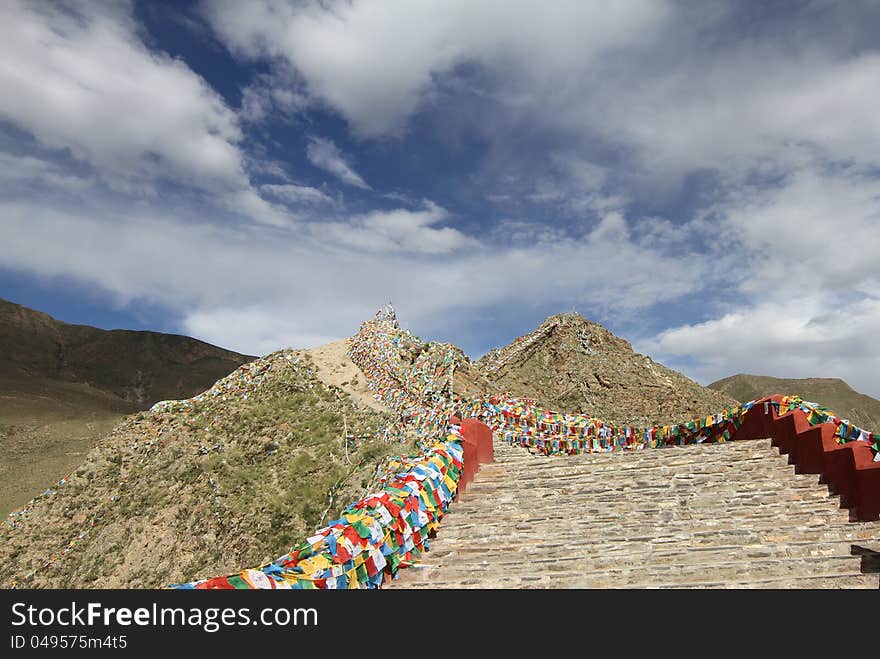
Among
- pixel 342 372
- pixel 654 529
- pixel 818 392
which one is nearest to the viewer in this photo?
pixel 654 529

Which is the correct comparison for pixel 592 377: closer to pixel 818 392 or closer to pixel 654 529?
pixel 654 529

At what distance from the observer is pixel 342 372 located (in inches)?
759

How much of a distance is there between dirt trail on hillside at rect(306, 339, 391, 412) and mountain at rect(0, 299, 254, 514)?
40.2 ft

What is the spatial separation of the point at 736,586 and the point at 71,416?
42.5 metres

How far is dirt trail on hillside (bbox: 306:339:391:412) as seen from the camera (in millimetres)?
17322

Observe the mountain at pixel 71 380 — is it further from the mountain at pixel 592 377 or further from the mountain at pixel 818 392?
the mountain at pixel 818 392

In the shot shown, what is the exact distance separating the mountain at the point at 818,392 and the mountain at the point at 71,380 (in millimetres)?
56623

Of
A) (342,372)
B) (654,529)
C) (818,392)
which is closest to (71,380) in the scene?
(342,372)

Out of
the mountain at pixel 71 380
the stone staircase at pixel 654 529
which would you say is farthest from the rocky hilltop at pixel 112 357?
the stone staircase at pixel 654 529

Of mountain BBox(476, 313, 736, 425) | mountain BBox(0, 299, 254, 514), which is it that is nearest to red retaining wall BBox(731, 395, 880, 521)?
mountain BBox(476, 313, 736, 425)

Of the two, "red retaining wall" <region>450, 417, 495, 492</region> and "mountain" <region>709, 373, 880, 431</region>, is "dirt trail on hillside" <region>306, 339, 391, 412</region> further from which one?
"mountain" <region>709, 373, 880, 431</region>

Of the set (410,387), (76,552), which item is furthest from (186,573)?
(410,387)

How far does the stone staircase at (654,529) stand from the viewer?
449 centimetres

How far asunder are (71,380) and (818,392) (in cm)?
8739
